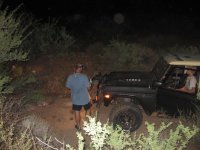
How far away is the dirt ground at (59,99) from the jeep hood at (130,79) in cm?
79

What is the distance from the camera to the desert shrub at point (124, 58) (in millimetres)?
12594

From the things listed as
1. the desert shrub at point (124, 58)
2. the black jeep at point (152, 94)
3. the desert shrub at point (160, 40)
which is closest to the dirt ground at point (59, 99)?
the black jeep at point (152, 94)

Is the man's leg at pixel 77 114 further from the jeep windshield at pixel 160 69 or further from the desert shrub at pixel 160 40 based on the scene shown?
the desert shrub at pixel 160 40

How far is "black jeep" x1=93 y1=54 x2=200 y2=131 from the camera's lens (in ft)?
24.7

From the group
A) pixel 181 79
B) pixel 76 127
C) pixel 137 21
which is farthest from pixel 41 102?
pixel 137 21

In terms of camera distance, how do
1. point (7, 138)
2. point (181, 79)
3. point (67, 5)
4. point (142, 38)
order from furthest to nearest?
point (67, 5)
point (142, 38)
point (181, 79)
point (7, 138)

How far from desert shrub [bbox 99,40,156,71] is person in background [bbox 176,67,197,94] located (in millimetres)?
4850

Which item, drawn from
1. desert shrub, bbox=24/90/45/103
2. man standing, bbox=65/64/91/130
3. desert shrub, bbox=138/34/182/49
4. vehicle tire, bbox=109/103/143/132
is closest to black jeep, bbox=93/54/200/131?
vehicle tire, bbox=109/103/143/132

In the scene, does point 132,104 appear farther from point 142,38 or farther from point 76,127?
point 142,38

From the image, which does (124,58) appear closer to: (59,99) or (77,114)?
(59,99)

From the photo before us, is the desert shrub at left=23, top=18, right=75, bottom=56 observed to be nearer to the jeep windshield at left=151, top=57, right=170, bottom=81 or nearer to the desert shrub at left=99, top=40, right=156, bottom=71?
the desert shrub at left=99, top=40, right=156, bottom=71

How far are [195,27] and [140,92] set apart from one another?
15862 millimetres

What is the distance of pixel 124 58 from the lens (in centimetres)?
1286

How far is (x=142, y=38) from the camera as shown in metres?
19.1
